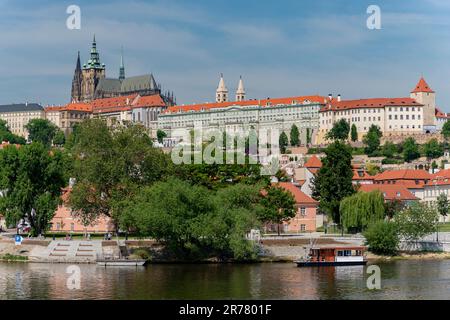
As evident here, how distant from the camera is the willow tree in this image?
53.4m

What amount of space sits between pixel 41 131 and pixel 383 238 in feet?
404

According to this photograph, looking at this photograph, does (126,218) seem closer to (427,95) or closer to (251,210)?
(251,210)

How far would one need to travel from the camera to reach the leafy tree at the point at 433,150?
4621 inches

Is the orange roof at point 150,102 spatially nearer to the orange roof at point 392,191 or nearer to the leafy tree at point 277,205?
the orange roof at point 392,191

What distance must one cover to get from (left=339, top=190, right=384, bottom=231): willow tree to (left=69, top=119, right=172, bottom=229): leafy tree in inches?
392

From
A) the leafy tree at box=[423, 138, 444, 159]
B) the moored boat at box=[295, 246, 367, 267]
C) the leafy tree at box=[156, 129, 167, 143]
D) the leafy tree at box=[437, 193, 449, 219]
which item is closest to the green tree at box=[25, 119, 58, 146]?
the leafy tree at box=[156, 129, 167, 143]

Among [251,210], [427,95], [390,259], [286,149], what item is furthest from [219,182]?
[427,95]

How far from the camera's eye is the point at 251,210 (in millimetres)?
47969

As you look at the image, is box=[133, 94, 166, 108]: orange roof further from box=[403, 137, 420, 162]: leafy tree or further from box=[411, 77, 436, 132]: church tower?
box=[403, 137, 420, 162]: leafy tree

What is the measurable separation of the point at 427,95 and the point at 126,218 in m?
103

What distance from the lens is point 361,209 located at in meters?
53.5

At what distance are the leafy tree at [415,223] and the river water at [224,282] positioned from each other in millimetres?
3411

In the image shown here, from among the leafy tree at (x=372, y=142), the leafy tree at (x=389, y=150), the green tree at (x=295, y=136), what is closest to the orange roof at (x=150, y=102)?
the green tree at (x=295, y=136)

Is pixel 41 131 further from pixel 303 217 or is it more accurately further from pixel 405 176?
pixel 303 217
